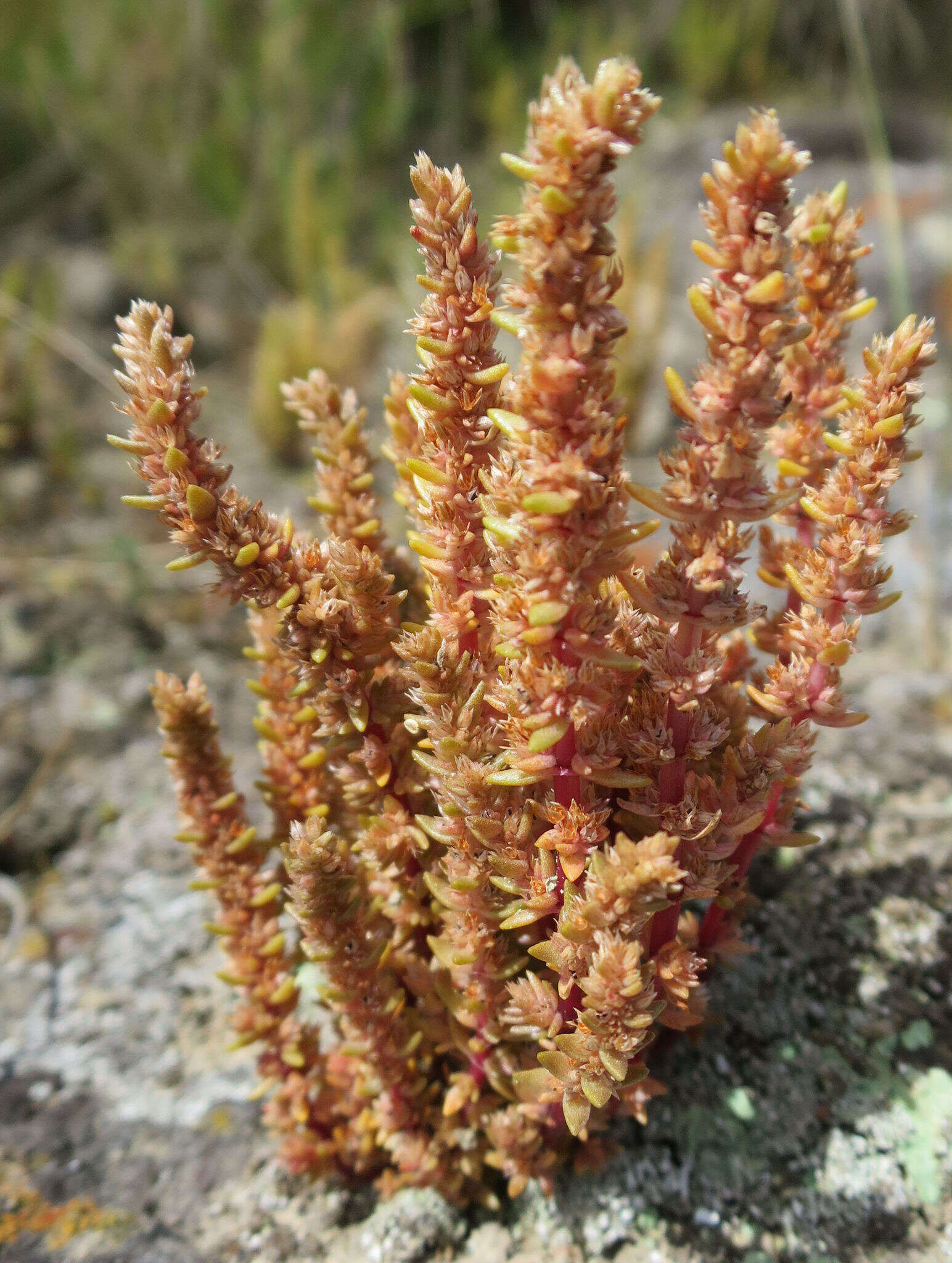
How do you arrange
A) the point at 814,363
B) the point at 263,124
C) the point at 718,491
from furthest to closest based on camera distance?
the point at 263,124 → the point at 814,363 → the point at 718,491

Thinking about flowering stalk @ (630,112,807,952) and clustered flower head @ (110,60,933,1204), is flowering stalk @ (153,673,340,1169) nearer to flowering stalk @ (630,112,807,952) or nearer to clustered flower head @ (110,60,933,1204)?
clustered flower head @ (110,60,933,1204)

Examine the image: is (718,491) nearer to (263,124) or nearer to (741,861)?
(741,861)

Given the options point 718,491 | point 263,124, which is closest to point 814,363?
point 718,491

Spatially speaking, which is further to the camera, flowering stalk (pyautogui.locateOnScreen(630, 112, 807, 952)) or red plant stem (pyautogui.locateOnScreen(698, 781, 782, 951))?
red plant stem (pyautogui.locateOnScreen(698, 781, 782, 951))

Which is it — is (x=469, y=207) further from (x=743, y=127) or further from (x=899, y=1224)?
(x=899, y=1224)

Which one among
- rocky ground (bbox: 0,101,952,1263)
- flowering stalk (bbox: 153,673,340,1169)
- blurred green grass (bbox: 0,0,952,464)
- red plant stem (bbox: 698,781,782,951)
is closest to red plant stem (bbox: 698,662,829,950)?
red plant stem (bbox: 698,781,782,951)

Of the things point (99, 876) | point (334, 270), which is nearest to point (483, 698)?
point (99, 876)
